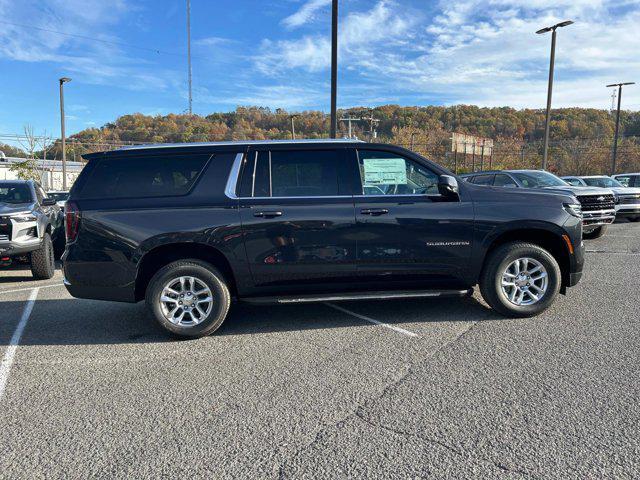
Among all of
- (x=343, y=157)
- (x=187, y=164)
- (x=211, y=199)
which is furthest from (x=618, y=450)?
(x=187, y=164)

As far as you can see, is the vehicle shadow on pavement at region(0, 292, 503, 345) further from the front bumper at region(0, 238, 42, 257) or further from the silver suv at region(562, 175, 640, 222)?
the silver suv at region(562, 175, 640, 222)

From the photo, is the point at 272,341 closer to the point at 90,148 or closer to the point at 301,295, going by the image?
the point at 301,295

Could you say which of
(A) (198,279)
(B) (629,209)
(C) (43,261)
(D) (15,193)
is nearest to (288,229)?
(A) (198,279)

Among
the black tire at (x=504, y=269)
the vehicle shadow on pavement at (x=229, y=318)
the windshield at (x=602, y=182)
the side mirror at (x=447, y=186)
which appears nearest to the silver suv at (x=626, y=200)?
the windshield at (x=602, y=182)

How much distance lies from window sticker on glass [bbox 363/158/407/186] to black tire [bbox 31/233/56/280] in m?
5.94

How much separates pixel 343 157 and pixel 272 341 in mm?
1991

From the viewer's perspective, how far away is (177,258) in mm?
4816

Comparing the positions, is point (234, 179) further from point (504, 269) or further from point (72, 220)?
point (504, 269)

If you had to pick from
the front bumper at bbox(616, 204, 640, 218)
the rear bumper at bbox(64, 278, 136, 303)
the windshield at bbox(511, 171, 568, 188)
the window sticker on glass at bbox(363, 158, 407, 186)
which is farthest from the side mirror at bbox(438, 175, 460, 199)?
the front bumper at bbox(616, 204, 640, 218)

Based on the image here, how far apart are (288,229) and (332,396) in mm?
1821

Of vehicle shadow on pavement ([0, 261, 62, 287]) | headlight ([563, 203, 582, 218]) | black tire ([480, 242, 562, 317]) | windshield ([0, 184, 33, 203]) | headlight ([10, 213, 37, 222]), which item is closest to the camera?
black tire ([480, 242, 562, 317])

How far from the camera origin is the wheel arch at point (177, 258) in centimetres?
476

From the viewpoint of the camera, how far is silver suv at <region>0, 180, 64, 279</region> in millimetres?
7363

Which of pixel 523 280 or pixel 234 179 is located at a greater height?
pixel 234 179
